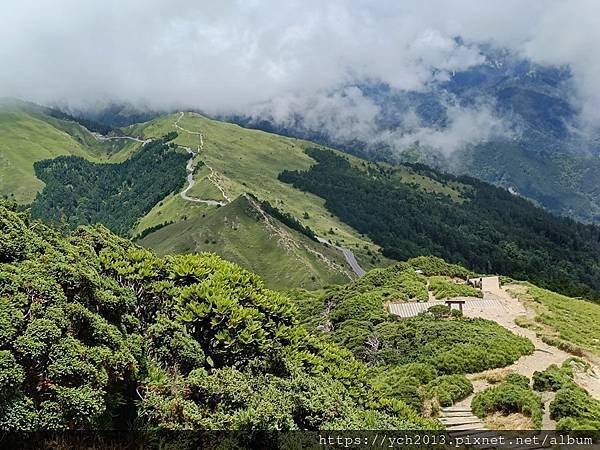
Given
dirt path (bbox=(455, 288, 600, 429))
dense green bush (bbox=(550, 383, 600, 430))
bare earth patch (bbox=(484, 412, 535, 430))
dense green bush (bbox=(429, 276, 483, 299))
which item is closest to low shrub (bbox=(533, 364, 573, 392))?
dirt path (bbox=(455, 288, 600, 429))

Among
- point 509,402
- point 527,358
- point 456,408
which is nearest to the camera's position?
point 509,402

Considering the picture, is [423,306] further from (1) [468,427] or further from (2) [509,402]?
(1) [468,427]

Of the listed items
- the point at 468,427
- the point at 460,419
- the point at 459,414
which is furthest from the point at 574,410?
the point at 459,414

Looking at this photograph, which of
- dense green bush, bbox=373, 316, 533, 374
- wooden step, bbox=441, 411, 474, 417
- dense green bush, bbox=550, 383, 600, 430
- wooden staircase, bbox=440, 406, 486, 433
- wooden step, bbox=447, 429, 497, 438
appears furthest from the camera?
dense green bush, bbox=373, 316, 533, 374

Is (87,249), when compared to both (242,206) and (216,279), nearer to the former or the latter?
(216,279)

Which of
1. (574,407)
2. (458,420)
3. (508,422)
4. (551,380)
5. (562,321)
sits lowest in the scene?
(458,420)

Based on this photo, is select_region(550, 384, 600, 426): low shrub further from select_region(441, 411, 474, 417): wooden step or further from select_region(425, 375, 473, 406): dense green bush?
select_region(425, 375, 473, 406): dense green bush
